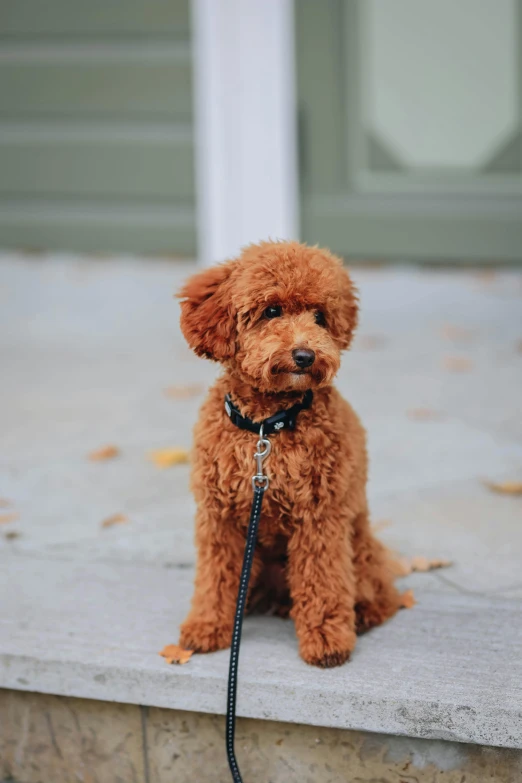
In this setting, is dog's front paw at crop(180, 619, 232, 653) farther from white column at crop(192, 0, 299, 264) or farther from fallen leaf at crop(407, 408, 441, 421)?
white column at crop(192, 0, 299, 264)

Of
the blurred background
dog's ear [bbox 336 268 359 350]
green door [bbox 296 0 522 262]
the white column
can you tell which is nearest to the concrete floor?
green door [bbox 296 0 522 262]

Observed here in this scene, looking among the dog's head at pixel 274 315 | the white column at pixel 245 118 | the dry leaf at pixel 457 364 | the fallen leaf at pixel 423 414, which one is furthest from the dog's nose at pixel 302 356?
the white column at pixel 245 118

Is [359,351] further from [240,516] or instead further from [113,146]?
[240,516]

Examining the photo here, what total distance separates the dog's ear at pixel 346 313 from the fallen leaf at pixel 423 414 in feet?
7.13

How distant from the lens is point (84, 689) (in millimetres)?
2496

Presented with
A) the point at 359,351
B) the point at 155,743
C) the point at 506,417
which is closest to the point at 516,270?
the point at 359,351

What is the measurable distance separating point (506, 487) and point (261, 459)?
5.25ft

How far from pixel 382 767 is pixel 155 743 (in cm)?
59

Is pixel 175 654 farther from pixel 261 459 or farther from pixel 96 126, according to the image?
pixel 96 126

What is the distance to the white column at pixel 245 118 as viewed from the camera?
21.0 ft

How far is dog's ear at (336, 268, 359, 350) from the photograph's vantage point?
7.63 ft

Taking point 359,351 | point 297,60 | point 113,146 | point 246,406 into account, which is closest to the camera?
point 246,406

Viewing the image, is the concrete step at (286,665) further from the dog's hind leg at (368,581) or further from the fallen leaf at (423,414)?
the fallen leaf at (423,414)

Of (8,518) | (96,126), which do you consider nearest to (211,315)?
(8,518)
